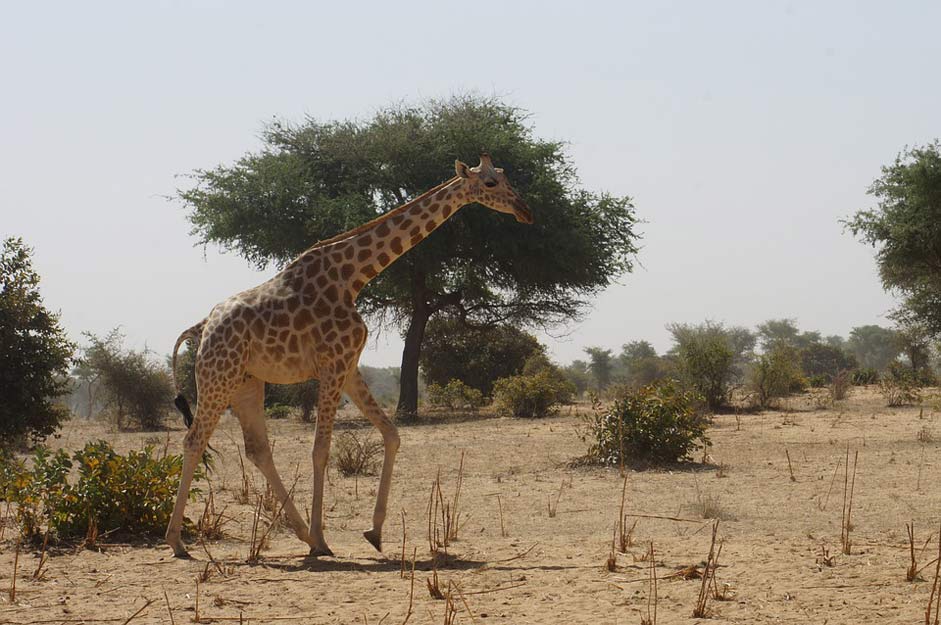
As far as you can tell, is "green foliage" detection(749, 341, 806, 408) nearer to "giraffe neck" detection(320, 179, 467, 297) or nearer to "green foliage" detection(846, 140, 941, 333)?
"green foliage" detection(846, 140, 941, 333)

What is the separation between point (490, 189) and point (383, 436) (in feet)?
7.10

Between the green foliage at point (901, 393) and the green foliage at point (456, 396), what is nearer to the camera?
the green foliage at point (901, 393)

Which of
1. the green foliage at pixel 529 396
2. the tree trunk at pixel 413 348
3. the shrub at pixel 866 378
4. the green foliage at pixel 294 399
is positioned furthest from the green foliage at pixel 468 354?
the shrub at pixel 866 378

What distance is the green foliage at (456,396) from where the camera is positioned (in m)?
29.0

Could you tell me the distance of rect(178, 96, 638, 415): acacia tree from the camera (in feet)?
87.8

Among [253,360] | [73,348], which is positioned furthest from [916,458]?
[73,348]

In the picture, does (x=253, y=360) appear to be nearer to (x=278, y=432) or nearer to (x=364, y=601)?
(x=364, y=601)

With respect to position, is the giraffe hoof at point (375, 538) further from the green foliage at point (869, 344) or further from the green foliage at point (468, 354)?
the green foliage at point (869, 344)

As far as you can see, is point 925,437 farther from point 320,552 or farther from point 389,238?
point 320,552

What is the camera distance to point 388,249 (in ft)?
28.3

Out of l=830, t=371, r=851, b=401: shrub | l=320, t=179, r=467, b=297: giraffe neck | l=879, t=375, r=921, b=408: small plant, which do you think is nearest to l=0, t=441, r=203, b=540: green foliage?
l=320, t=179, r=467, b=297: giraffe neck

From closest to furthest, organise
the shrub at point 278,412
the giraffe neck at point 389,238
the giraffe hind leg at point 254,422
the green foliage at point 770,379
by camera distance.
Result: the giraffe hind leg at point 254,422, the giraffe neck at point 389,238, the green foliage at point 770,379, the shrub at point 278,412

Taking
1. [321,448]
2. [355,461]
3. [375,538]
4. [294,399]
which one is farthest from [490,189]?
[294,399]

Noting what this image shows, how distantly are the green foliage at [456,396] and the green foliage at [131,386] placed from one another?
699 cm
